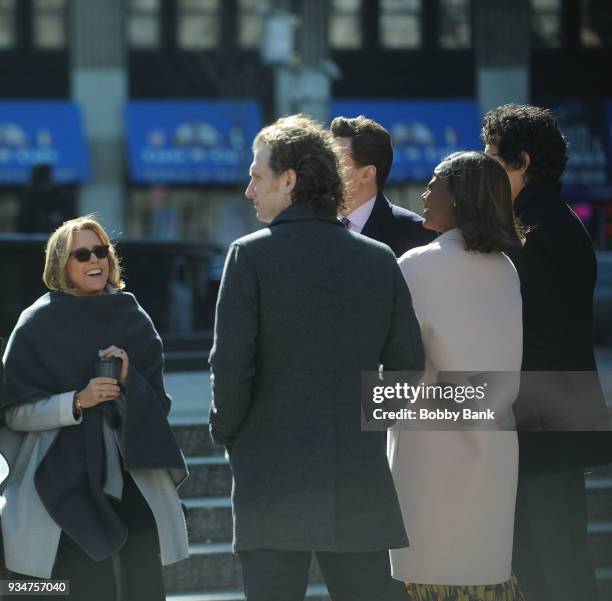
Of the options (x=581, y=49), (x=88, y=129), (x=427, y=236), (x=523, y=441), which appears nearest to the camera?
(x=523, y=441)

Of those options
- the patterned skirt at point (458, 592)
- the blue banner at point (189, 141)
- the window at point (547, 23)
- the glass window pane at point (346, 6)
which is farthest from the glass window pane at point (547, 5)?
the patterned skirt at point (458, 592)

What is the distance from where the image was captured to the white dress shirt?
466cm

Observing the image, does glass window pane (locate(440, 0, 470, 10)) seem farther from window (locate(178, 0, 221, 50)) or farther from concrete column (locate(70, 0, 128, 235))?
concrete column (locate(70, 0, 128, 235))

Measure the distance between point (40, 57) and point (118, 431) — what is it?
23.1m

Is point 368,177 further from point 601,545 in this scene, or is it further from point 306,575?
point 601,545

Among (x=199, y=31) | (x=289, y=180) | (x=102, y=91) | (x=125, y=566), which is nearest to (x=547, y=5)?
(x=199, y=31)

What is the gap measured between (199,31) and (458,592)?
24168 mm

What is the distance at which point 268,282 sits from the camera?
135 inches

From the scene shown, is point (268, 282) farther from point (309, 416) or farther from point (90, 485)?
point (90, 485)

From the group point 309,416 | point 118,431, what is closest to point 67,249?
point 118,431

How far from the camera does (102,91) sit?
85.7 ft

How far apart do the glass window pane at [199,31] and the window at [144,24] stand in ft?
1.69

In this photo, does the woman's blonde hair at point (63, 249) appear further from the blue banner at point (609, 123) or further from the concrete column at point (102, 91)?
the blue banner at point (609, 123)

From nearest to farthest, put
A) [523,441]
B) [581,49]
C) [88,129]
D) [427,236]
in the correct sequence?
[523,441] → [427,236] → [88,129] → [581,49]
